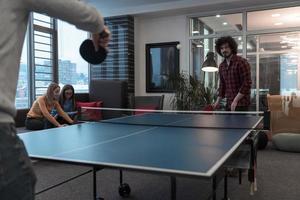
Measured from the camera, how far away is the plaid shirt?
3.81 meters

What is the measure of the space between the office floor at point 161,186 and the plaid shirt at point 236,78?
2.99 feet

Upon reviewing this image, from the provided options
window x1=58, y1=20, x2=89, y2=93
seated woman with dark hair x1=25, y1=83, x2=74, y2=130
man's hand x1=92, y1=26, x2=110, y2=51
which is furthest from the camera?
window x1=58, y1=20, x2=89, y2=93

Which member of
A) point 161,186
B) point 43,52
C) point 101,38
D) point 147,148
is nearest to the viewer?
point 101,38

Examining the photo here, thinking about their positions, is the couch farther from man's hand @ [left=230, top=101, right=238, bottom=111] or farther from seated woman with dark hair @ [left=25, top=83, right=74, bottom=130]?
man's hand @ [left=230, top=101, right=238, bottom=111]

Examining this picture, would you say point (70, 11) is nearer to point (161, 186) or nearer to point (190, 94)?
point (161, 186)

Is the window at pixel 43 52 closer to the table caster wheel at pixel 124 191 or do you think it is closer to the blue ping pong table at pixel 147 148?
the table caster wheel at pixel 124 191

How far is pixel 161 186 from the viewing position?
10.7 ft

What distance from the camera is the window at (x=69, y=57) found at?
6.88 meters

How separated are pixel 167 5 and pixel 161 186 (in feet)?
15.4

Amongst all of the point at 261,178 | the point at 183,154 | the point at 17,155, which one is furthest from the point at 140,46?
the point at 17,155

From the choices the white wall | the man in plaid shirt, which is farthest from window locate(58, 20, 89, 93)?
the man in plaid shirt

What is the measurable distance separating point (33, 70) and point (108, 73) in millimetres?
1998

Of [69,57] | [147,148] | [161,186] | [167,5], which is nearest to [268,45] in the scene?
[167,5]

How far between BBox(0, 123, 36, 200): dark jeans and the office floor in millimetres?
2303
